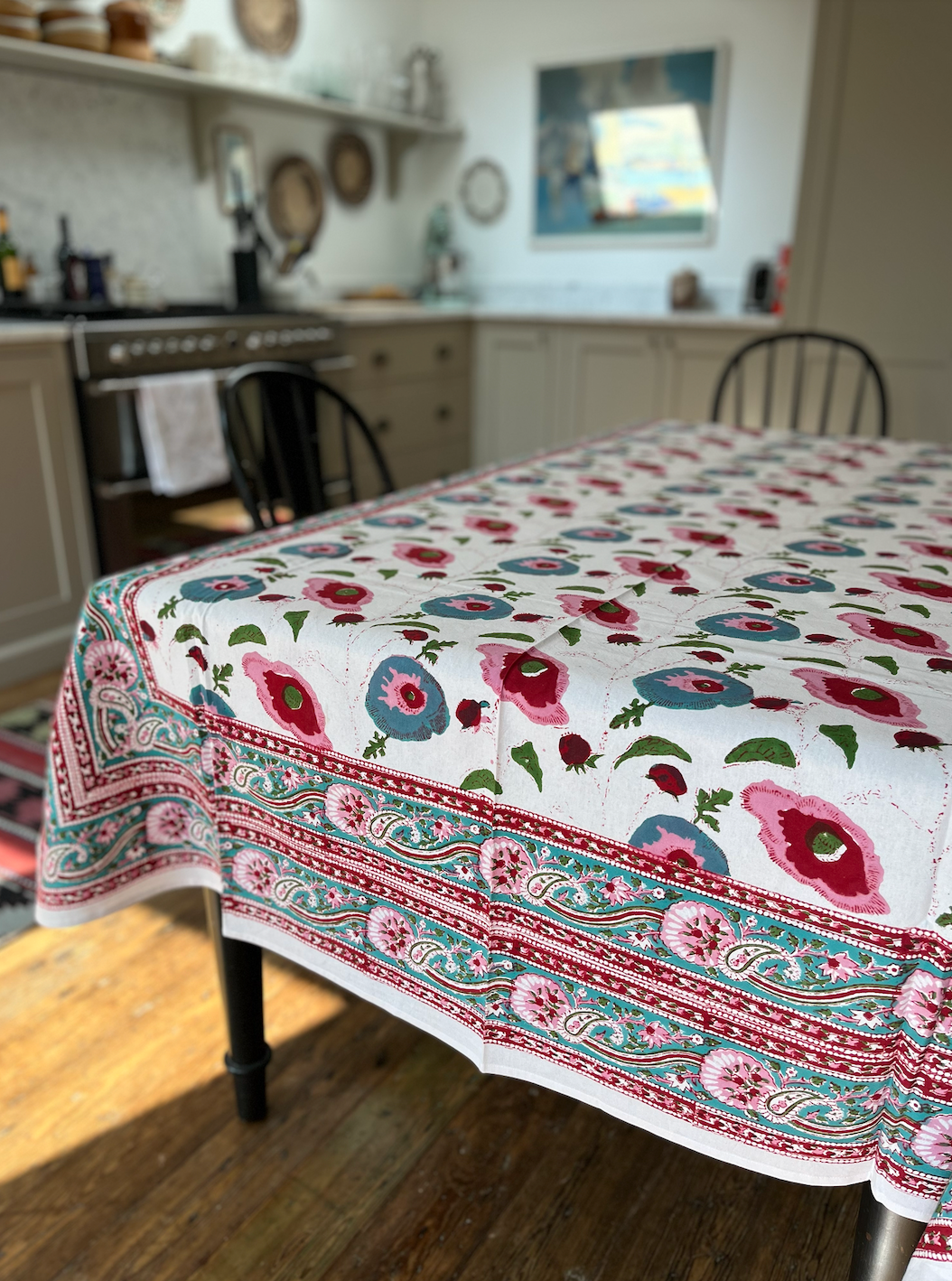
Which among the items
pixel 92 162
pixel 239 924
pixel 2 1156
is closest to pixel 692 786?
pixel 239 924

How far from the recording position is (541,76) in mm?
4215

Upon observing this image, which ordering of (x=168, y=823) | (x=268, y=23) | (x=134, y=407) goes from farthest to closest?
(x=268, y=23) → (x=134, y=407) → (x=168, y=823)

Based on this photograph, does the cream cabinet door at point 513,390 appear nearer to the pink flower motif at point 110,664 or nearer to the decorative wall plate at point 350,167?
the decorative wall plate at point 350,167

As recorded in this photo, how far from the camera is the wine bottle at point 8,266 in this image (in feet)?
9.45

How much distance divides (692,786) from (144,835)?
0.69 meters

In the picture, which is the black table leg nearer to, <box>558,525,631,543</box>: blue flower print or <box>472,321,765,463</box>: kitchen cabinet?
<box>558,525,631,543</box>: blue flower print

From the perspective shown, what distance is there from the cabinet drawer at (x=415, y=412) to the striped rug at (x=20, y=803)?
1.87m

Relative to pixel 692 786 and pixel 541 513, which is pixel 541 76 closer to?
Answer: pixel 541 513

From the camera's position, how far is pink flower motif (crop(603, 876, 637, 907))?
771 millimetres

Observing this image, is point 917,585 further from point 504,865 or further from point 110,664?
point 110,664

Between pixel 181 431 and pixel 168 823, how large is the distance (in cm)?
195

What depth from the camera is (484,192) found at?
4.55 metres

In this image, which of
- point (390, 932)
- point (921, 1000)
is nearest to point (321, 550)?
point (390, 932)

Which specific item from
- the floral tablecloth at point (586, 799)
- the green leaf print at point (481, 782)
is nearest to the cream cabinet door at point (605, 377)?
the floral tablecloth at point (586, 799)
